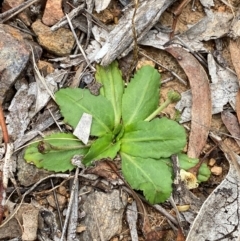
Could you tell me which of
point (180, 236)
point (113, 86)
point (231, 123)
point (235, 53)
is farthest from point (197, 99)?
point (180, 236)

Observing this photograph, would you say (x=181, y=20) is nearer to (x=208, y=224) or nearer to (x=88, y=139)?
(x=88, y=139)

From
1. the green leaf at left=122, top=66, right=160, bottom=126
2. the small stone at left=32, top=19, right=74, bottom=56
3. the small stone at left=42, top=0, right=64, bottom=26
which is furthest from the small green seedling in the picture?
the small stone at left=42, top=0, right=64, bottom=26

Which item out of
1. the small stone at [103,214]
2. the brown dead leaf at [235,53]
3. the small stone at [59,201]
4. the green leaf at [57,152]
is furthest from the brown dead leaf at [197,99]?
the small stone at [59,201]

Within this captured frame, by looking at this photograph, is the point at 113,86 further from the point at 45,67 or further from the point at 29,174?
the point at 29,174

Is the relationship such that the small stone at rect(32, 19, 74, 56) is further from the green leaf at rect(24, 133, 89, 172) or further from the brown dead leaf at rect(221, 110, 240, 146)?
the brown dead leaf at rect(221, 110, 240, 146)

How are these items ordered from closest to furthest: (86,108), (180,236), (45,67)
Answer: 1. (180,236)
2. (86,108)
3. (45,67)
